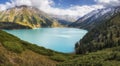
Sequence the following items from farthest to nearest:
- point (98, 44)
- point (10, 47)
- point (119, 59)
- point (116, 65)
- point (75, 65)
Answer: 1. point (98, 44)
2. point (10, 47)
3. point (119, 59)
4. point (75, 65)
5. point (116, 65)

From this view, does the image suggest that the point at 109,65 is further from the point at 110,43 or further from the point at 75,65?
the point at 110,43

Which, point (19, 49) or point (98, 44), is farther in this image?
point (98, 44)

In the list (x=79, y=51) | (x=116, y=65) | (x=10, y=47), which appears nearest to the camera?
(x=116, y=65)

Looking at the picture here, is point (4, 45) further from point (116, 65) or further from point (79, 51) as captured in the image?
point (79, 51)

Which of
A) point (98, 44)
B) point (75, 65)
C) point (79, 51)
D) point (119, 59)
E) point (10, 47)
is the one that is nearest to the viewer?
point (75, 65)

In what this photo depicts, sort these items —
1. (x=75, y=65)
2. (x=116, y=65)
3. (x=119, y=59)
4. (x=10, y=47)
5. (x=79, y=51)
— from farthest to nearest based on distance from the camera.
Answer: (x=79, y=51) → (x=10, y=47) → (x=119, y=59) → (x=75, y=65) → (x=116, y=65)

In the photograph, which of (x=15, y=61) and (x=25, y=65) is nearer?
(x=25, y=65)

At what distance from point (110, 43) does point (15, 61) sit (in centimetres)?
12535

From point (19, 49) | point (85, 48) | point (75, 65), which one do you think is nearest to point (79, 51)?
point (85, 48)

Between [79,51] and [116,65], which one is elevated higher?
[116,65]

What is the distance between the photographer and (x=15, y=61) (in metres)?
75.9

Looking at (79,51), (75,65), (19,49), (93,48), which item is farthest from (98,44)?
(75,65)

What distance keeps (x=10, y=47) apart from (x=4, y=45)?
3440 mm

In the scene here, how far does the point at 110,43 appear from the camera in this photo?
18900 centimetres
